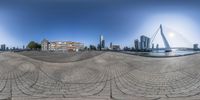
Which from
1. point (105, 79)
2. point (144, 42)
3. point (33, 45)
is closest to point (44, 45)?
point (33, 45)

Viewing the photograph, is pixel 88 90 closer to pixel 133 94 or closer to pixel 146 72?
pixel 133 94

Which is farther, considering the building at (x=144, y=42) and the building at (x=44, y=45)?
the building at (x=44, y=45)

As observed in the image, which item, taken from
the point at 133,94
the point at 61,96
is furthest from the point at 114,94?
the point at 61,96

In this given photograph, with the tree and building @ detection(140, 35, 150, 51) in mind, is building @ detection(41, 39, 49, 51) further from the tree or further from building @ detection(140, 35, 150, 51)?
building @ detection(140, 35, 150, 51)

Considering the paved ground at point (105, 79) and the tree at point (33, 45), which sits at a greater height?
the tree at point (33, 45)

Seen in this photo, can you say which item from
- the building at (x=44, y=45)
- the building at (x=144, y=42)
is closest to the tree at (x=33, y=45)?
the building at (x=44, y=45)

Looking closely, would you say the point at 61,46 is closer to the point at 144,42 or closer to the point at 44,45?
the point at 44,45

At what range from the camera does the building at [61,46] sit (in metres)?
2.43

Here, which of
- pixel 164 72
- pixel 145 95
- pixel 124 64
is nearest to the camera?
pixel 145 95

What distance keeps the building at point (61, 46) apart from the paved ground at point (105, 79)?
31 centimetres

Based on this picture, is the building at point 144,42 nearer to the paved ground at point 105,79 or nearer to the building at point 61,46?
the paved ground at point 105,79

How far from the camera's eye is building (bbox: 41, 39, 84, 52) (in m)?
2.43

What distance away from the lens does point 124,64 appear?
8.83ft

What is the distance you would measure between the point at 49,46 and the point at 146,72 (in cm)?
128
